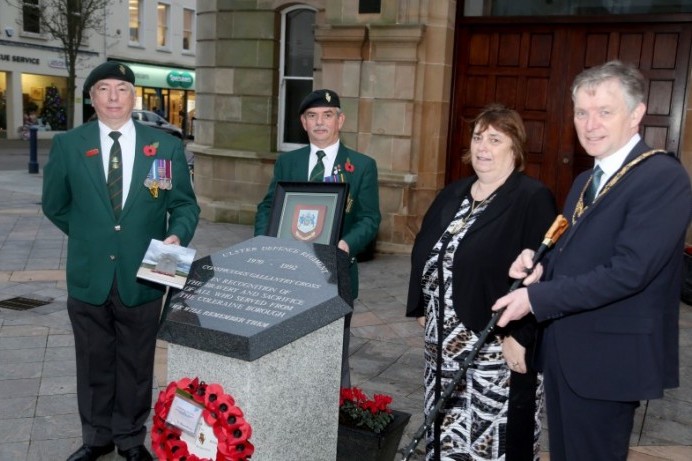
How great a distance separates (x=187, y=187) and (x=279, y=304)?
1230 mm

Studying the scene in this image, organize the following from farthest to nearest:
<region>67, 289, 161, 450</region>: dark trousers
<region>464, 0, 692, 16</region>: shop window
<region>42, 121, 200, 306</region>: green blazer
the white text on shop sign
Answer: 1. the white text on shop sign
2. <region>464, 0, 692, 16</region>: shop window
3. <region>67, 289, 161, 450</region>: dark trousers
4. <region>42, 121, 200, 306</region>: green blazer

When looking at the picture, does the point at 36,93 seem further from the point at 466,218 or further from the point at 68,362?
the point at 466,218

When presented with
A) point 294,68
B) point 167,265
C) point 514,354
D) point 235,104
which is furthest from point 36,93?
point 514,354

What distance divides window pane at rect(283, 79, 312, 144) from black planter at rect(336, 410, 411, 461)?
24.8 ft

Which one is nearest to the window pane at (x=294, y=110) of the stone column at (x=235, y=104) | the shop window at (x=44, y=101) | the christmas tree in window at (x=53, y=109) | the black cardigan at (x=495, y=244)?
the stone column at (x=235, y=104)

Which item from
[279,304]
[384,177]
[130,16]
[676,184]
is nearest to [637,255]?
[676,184]

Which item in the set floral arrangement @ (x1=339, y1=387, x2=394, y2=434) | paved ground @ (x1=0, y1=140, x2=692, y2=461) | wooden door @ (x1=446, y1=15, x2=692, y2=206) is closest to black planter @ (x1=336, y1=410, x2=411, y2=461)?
floral arrangement @ (x1=339, y1=387, x2=394, y2=434)

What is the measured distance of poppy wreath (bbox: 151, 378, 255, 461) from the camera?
258 cm

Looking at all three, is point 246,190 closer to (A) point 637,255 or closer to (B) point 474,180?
(B) point 474,180

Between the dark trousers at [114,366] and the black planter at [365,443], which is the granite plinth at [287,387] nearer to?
the black planter at [365,443]

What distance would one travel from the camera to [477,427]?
121 inches

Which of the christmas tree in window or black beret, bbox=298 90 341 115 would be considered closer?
black beret, bbox=298 90 341 115

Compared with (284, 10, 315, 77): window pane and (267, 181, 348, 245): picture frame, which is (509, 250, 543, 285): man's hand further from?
(284, 10, 315, 77): window pane

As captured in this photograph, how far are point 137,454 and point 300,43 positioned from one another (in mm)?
7987
